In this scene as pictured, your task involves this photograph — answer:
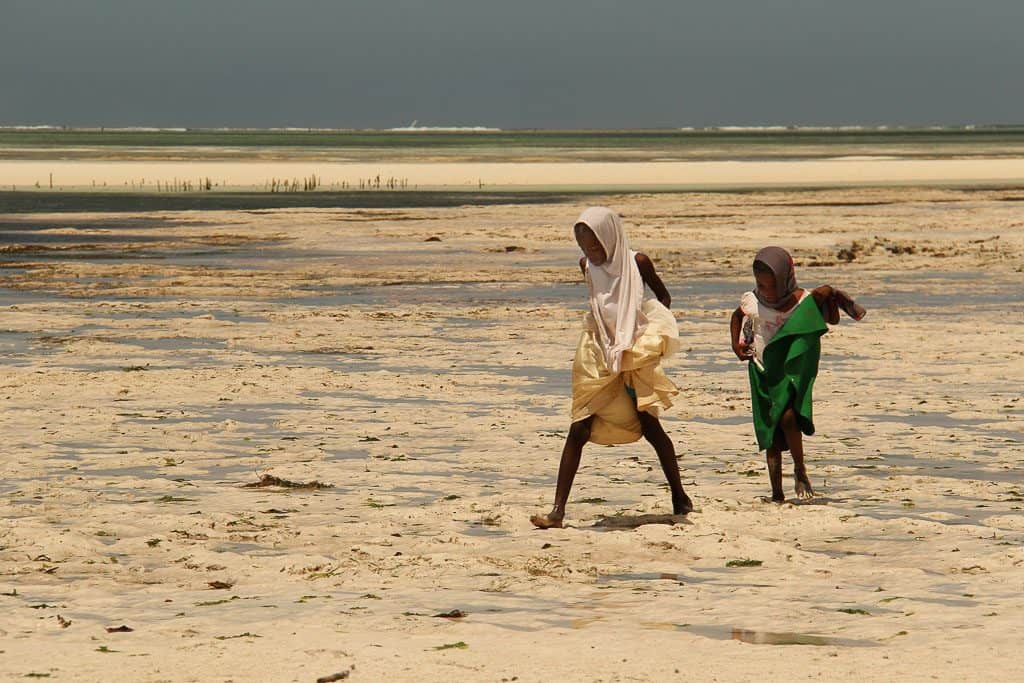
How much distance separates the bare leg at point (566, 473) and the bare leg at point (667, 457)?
0.29m

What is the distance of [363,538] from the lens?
26.9 feet

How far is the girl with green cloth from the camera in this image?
29.5ft

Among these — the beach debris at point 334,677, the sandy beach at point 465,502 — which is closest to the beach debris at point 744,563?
the sandy beach at point 465,502

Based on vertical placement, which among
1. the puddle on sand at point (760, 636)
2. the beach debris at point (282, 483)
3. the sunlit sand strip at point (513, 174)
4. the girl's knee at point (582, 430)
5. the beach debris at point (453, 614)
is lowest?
the puddle on sand at point (760, 636)

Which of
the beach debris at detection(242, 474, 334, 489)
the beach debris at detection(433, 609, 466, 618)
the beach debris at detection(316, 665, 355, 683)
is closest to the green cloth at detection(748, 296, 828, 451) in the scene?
the beach debris at detection(242, 474, 334, 489)

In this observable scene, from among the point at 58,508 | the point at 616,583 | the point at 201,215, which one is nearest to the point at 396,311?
the point at 58,508

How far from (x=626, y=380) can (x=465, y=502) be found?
1.26 metres

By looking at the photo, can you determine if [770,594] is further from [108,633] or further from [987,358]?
[987,358]

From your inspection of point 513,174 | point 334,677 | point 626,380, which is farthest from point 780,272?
point 513,174

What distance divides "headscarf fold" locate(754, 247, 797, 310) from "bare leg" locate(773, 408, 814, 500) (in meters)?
0.61

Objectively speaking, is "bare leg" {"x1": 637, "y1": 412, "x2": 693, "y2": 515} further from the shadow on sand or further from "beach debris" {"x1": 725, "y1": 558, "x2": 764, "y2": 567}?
"beach debris" {"x1": 725, "y1": 558, "x2": 764, "y2": 567}

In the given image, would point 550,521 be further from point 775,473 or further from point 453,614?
point 453,614

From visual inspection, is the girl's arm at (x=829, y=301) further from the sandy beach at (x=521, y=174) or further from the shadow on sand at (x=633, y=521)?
the sandy beach at (x=521, y=174)

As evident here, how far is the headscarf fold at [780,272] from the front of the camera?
29.4 feet
